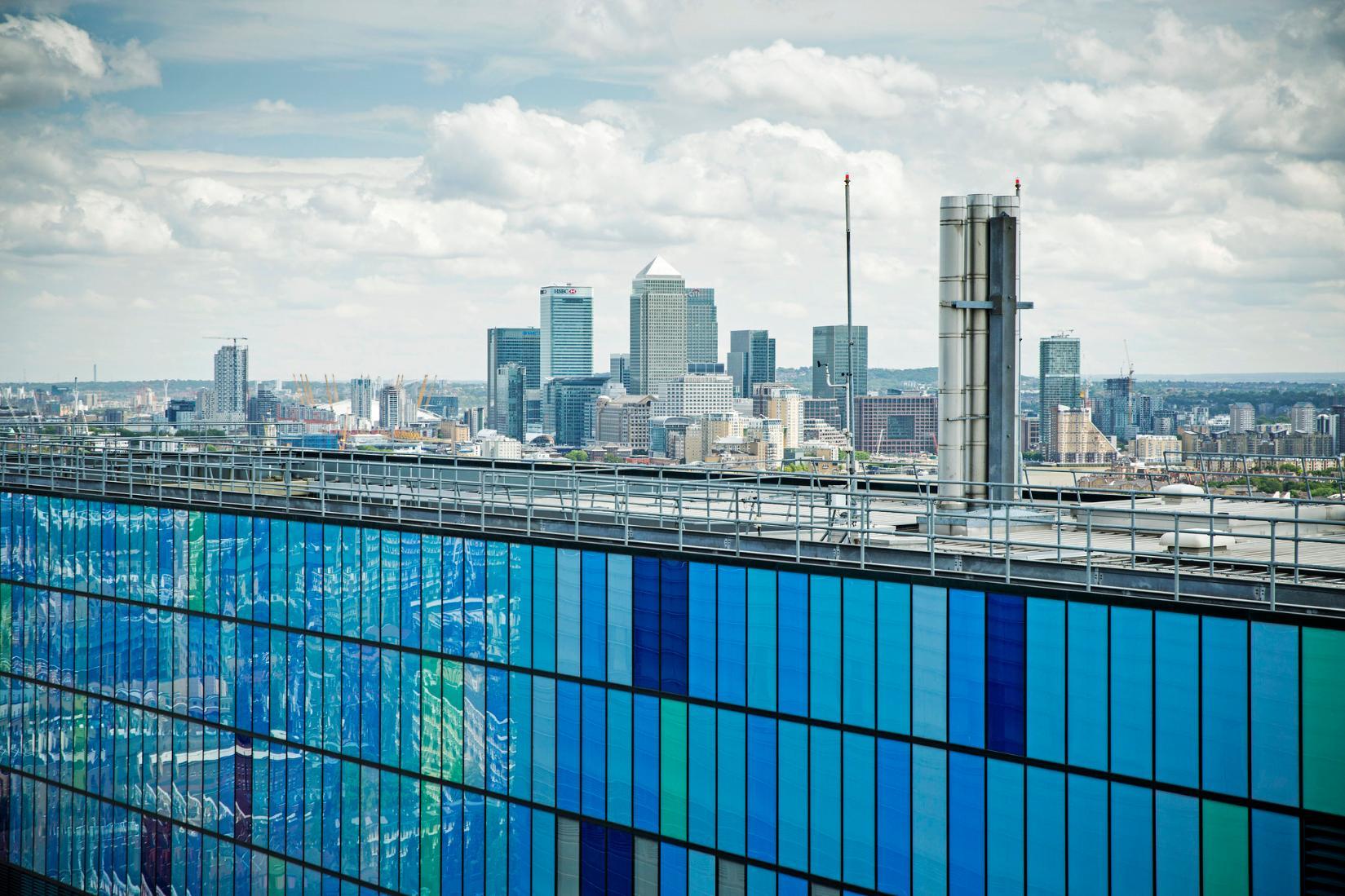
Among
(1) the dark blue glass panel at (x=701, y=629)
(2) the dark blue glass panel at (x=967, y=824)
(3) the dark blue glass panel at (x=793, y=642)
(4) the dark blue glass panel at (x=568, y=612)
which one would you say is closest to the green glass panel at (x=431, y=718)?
(4) the dark blue glass panel at (x=568, y=612)

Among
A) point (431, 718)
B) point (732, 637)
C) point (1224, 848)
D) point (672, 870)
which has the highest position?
point (732, 637)

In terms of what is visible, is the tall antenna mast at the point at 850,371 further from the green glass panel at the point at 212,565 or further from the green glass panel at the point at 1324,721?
the green glass panel at the point at 212,565

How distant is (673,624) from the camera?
86.6ft

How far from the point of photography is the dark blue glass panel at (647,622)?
87.6 ft

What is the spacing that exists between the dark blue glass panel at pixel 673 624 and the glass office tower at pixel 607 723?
6 centimetres

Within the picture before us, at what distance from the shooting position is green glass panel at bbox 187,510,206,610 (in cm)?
3716

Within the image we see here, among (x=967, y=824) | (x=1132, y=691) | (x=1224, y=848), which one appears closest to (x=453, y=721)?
(x=967, y=824)

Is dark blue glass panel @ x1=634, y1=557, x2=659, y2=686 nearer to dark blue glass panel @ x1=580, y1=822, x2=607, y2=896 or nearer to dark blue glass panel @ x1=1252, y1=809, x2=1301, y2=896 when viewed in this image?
dark blue glass panel @ x1=580, y1=822, x2=607, y2=896

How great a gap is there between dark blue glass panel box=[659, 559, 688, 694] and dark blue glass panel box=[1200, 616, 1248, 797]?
9.84 metres

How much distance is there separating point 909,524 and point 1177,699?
40.7ft

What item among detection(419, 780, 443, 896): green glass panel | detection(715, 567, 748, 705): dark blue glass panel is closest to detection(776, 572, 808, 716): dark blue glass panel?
detection(715, 567, 748, 705): dark blue glass panel

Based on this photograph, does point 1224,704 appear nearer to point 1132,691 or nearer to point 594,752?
point 1132,691

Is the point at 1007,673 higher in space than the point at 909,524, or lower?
lower

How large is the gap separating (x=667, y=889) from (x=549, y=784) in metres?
3.48
